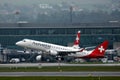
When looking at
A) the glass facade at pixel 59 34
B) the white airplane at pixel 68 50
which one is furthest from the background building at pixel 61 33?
the white airplane at pixel 68 50

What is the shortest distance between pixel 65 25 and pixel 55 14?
39.2 metres

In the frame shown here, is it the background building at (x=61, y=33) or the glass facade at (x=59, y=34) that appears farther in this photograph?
the glass facade at (x=59, y=34)

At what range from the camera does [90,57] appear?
97062 mm

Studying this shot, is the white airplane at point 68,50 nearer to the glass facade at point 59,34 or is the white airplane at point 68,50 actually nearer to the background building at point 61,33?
the background building at point 61,33

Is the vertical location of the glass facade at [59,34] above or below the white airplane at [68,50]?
above

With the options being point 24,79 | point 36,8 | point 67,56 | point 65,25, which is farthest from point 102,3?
point 24,79

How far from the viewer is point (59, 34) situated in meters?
135

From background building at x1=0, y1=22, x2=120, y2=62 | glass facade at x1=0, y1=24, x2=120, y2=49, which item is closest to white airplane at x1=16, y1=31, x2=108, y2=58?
background building at x1=0, y1=22, x2=120, y2=62

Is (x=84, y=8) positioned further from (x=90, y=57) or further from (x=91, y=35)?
(x=90, y=57)

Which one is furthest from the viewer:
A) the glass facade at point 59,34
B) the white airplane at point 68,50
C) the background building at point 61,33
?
the glass facade at point 59,34

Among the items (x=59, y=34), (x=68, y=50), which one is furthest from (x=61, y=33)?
(x=68, y=50)

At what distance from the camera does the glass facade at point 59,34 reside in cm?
13212

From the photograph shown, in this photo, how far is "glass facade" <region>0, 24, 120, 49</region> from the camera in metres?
132

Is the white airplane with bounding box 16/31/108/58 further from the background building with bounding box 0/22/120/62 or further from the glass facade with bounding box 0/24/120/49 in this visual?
the glass facade with bounding box 0/24/120/49
